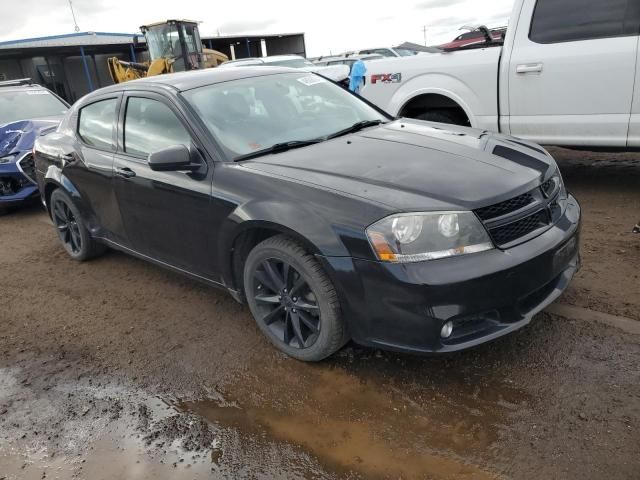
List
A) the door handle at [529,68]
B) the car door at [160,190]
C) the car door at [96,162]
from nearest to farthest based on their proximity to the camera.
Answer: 1. the car door at [160,190]
2. the car door at [96,162]
3. the door handle at [529,68]

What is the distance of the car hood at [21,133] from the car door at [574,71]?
6.17 meters

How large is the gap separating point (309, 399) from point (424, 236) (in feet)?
3.48

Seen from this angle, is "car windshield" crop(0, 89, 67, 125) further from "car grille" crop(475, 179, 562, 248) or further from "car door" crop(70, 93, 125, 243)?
"car grille" crop(475, 179, 562, 248)

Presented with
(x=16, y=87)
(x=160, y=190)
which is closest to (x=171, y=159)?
(x=160, y=190)

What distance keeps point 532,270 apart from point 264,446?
5.06 ft

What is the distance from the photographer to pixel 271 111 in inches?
142

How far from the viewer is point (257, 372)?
122 inches

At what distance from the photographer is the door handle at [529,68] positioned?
5102 millimetres

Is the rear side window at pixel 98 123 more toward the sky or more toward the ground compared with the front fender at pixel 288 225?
more toward the sky

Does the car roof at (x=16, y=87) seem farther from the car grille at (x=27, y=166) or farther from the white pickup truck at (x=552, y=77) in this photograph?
the white pickup truck at (x=552, y=77)

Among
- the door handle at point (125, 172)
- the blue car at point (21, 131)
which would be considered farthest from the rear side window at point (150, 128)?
the blue car at point (21, 131)

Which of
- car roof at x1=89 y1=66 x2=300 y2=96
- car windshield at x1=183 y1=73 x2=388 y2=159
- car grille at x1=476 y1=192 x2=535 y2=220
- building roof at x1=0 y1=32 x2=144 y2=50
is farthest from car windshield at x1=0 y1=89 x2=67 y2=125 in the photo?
building roof at x1=0 y1=32 x2=144 y2=50

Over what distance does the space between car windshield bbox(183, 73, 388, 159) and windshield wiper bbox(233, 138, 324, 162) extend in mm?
28

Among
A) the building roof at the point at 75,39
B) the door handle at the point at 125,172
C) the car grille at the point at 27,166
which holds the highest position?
the building roof at the point at 75,39
